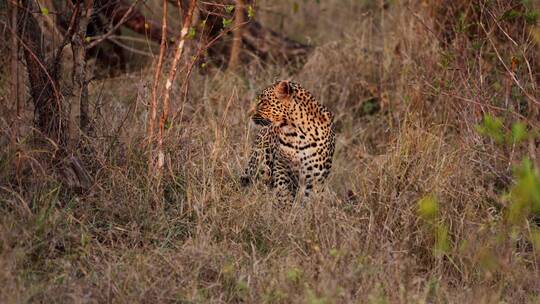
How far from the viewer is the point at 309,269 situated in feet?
15.9

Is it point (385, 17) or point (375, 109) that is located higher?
point (385, 17)

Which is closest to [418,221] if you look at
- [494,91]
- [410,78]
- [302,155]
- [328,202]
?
[328,202]

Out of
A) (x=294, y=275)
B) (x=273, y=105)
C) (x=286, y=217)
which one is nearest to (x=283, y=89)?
(x=273, y=105)

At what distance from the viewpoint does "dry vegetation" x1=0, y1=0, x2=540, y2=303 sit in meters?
4.73

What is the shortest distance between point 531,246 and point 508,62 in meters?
2.28

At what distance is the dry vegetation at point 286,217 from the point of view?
4727 mm

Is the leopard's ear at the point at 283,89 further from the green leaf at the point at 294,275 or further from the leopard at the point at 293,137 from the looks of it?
the green leaf at the point at 294,275

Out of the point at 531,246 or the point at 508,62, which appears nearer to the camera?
the point at 531,246

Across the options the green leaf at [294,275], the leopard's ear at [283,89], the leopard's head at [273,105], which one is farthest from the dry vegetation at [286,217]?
the leopard's ear at [283,89]

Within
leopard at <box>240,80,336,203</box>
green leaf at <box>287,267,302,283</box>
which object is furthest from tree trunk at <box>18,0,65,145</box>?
green leaf at <box>287,267,302,283</box>

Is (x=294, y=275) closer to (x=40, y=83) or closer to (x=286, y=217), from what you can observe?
(x=286, y=217)

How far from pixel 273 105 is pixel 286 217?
1.43m

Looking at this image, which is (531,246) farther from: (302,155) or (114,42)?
(114,42)

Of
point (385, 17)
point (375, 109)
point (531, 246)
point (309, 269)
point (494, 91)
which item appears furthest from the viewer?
point (385, 17)
